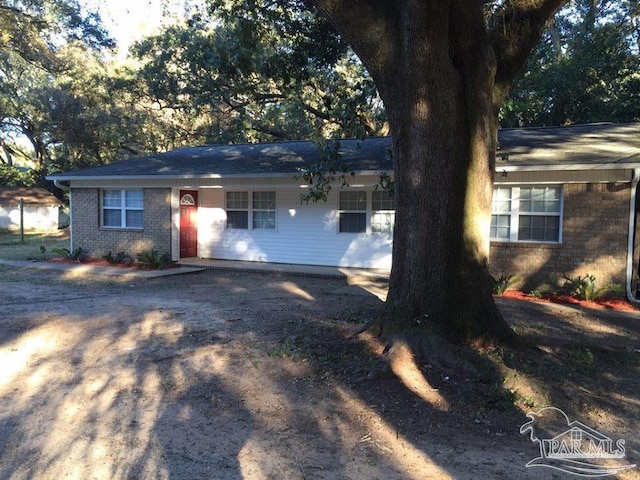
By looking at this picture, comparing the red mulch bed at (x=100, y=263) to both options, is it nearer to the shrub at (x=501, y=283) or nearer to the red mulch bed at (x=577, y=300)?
the shrub at (x=501, y=283)

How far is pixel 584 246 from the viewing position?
11625 millimetres

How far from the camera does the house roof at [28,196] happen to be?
34.7 metres

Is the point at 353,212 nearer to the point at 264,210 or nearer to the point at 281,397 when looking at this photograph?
the point at 264,210

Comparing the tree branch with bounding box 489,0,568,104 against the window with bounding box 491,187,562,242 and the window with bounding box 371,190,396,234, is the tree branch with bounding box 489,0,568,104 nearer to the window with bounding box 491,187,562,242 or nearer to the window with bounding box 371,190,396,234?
the window with bounding box 491,187,562,242

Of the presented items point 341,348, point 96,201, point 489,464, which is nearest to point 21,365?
point 341,348

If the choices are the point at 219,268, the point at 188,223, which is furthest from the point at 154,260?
the point at 188,223

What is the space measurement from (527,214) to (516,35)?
6344mm

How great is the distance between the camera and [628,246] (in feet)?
36.6

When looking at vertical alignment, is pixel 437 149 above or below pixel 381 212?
above

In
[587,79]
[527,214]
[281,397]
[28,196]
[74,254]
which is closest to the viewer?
[281,397]

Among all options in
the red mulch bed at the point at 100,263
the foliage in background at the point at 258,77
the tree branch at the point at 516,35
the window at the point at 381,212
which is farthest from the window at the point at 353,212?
the tree branch at the point at 516,35

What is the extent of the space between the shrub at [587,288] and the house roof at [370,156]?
2393 millimetres

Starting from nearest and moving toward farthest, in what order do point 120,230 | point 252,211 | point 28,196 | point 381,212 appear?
point 381,212 → point 252,211 → point 120,230 → point 28,196

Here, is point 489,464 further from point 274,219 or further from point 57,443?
point 274,219
